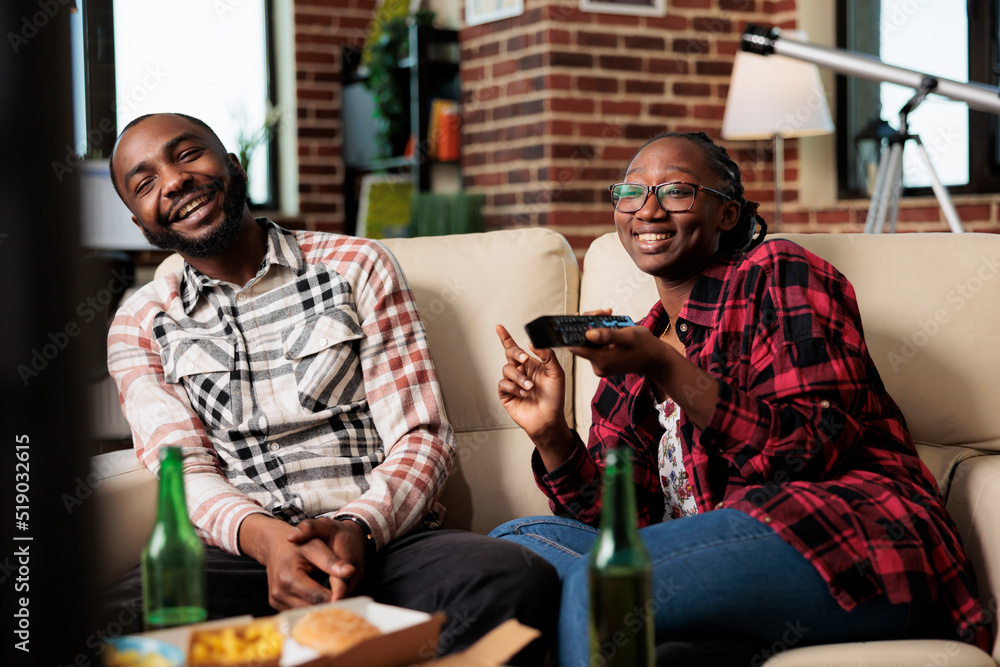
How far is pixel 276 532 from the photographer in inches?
51.3

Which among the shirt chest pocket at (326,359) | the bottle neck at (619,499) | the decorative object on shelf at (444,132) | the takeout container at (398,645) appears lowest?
the takeout container at (398,645)

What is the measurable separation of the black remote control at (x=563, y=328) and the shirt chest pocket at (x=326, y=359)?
55 centimetres

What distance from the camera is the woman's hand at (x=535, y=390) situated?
4.25ft

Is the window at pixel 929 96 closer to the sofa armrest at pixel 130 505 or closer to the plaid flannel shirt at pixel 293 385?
the plaid flannel shirt at pixel 293 385

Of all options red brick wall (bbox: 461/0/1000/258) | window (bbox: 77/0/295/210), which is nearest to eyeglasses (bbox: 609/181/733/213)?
red brick wall (bbox: 461/0/1000/258)

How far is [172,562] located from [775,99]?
9.25 feet

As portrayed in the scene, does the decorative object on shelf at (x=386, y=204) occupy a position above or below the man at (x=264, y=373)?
above

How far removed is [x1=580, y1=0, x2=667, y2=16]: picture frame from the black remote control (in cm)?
243

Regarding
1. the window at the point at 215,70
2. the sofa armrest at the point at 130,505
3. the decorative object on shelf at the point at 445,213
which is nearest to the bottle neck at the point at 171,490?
the sofa armrest at the point at 130,505

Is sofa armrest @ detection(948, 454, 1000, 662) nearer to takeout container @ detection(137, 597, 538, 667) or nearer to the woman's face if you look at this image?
the woman's face

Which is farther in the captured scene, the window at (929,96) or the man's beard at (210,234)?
the window at (929,96)

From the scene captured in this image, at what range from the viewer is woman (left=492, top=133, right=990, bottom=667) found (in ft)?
3.67

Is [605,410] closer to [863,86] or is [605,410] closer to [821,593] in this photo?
[821,593]

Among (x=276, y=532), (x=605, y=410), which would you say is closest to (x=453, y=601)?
(x=276, y=532)
